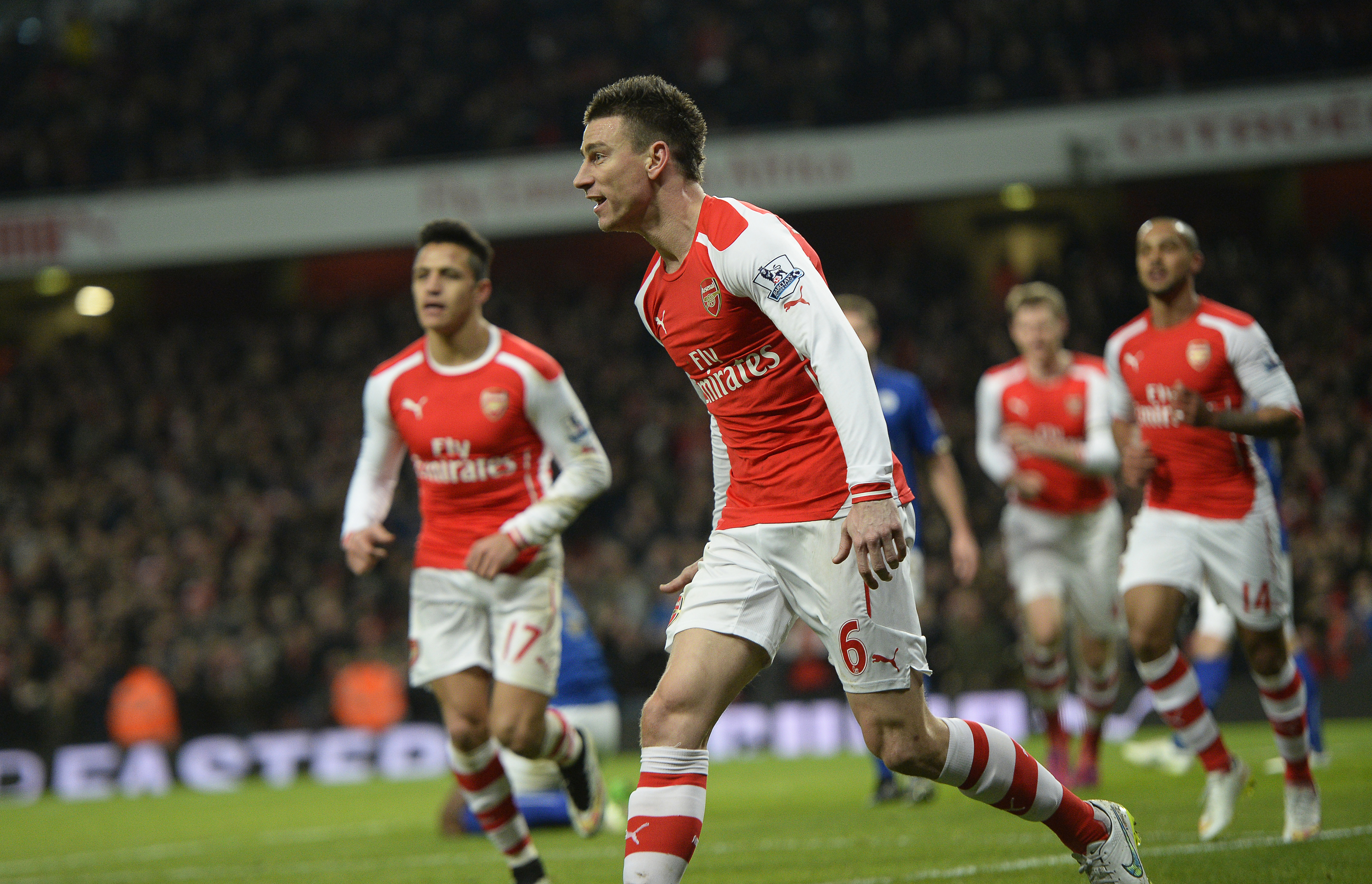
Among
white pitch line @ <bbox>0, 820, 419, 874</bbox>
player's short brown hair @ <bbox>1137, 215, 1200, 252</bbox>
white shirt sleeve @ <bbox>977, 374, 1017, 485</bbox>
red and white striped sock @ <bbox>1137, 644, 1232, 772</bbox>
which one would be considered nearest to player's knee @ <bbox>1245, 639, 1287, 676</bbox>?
red and white striped sock @ <bbox>1137, 644, 1232, 772</bbox>

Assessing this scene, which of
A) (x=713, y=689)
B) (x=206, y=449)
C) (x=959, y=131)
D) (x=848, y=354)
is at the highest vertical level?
(x=959, y=131)

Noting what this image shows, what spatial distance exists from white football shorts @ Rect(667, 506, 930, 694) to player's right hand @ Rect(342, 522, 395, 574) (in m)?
2.00

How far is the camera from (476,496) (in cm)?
584

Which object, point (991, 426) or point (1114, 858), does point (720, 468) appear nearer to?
point (1114, 858)

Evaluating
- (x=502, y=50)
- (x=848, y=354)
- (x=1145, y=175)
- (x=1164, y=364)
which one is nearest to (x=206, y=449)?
(x=502, y=50)

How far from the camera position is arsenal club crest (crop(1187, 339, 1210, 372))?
18.9 ft

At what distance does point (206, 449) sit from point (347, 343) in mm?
2791

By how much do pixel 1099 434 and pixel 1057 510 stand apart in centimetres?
54

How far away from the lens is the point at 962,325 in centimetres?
1973

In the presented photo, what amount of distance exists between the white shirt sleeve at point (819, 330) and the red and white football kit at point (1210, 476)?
8.64 ft

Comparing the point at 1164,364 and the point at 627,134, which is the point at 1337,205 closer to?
the point at 1164,364

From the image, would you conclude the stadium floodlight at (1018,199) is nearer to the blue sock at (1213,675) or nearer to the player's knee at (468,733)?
the blue sock at (1213,675)

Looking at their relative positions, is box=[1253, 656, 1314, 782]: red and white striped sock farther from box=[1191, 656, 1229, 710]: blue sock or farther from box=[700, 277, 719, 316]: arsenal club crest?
box=[700, 277, 719, 316]: arsenal club crest

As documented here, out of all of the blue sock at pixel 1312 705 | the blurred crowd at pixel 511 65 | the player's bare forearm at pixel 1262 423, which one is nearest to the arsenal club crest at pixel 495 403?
the player's bare forearm at pixel 1262 423
